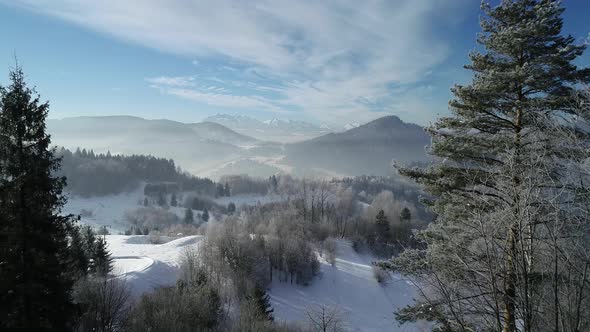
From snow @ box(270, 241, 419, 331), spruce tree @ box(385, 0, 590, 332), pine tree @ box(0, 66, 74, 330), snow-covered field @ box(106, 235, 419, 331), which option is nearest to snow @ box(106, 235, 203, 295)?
snow-covered field @ box(106, 235, 419, 331)

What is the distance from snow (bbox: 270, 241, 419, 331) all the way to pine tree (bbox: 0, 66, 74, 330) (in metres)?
25.6

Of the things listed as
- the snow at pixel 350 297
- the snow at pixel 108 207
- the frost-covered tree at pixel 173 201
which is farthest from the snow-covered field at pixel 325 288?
the frost-covered tree at pixel 173 201

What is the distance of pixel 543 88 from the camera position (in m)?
8.19

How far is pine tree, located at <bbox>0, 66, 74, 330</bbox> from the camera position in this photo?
9.57 m

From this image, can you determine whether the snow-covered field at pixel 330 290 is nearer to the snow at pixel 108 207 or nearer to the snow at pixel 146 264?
the snow at pixel 146 264

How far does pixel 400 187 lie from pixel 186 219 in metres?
99.6

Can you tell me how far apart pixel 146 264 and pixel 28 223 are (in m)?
30.2

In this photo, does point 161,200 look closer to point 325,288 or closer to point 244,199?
point 244,199

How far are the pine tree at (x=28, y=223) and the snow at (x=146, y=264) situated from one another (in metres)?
19.1

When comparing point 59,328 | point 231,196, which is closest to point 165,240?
point 59,328

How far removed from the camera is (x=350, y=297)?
39.4 meters

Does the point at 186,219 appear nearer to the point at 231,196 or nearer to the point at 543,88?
the point at 231,196

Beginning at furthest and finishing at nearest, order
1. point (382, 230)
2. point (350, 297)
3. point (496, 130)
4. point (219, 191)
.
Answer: point (219, 191)
point (382, 230)
point (350, 297)
point (496, 130)

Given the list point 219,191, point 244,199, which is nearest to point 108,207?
point 219,191
